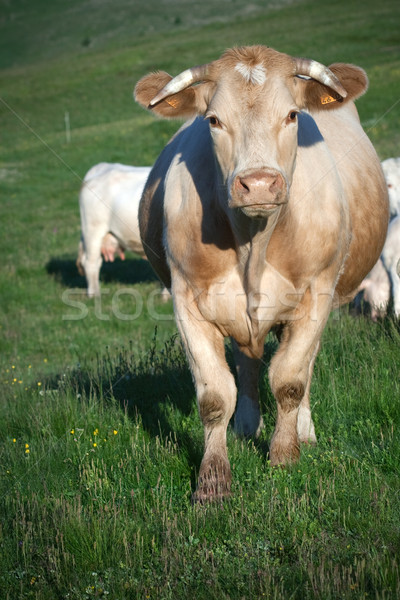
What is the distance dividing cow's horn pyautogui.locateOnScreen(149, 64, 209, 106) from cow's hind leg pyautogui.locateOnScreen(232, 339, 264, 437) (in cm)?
207

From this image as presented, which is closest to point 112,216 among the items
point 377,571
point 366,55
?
point 377,571

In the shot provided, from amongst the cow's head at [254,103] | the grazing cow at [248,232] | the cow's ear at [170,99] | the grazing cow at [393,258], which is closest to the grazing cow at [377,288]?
the grazing cow at [393,258]

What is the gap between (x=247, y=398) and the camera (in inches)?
230

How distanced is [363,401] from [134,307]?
338 inches

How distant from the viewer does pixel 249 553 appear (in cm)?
347

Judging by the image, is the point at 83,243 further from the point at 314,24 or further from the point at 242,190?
the point at 314,24

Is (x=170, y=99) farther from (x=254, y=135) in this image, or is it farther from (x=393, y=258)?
(x=393, y=258)

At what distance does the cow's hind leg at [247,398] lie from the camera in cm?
568

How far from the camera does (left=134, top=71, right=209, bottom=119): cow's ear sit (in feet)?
14.8

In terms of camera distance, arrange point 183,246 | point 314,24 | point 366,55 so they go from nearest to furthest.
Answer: point 183,246 < point 366,55 < point 314,24

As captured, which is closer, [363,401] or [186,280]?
[186,280]

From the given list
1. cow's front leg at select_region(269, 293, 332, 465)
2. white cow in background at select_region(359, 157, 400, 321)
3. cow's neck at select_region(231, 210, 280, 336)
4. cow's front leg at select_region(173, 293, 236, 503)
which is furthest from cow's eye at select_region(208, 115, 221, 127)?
white cow in background at select_region(359, 157, 400, 321)

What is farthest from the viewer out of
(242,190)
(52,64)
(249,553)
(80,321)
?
(52,64)

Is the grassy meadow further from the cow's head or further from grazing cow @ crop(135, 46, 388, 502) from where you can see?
the cow's head
